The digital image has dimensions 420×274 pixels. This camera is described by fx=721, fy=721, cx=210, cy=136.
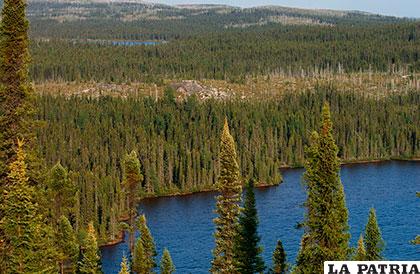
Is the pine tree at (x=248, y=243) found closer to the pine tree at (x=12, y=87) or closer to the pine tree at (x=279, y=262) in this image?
the pine tree at (x=279, y=262)

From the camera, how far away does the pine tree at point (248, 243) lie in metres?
65.1

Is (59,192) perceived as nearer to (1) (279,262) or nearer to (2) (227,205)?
(1) (279,262)

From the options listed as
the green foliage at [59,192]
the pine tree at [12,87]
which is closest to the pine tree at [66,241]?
the green foliage at [59,192]

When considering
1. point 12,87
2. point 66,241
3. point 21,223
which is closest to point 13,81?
point 12,87

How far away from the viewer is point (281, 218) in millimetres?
145750

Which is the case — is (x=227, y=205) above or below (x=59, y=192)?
above

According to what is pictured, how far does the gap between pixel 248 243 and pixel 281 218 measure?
81.0 m

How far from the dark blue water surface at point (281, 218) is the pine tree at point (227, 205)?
145ft

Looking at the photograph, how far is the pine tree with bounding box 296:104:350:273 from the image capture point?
47344 mm

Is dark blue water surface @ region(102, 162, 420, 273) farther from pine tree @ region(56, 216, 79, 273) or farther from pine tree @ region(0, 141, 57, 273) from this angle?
pine tree @ region(0, 141, 57, 273)

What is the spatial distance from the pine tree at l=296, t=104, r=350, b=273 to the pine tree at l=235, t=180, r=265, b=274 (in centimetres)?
1689

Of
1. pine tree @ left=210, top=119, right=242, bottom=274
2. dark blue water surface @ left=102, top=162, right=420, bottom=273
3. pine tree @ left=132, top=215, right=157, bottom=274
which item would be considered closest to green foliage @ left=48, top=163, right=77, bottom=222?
pine tree @ left=132, top=215, right=157, bottom=274

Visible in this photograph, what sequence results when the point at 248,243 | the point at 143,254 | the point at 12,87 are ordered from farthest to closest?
the point at 143,254 < the point at 248,243 < the point at 12,87

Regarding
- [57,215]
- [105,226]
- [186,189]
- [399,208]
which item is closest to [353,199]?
[399,208]
